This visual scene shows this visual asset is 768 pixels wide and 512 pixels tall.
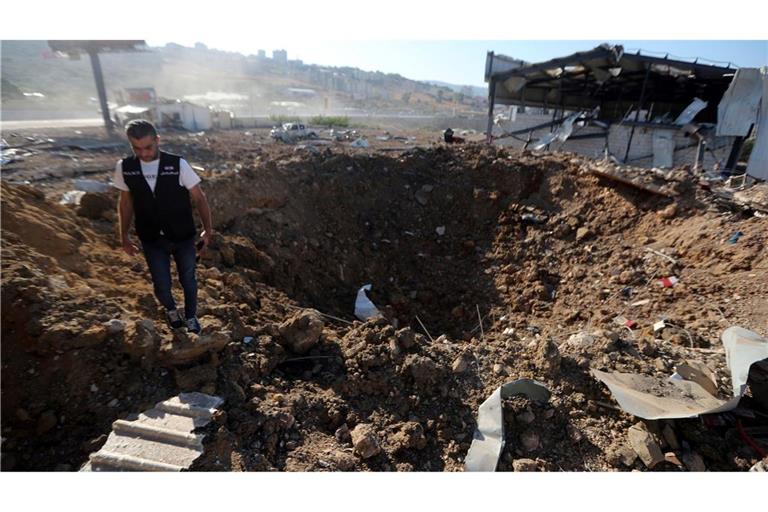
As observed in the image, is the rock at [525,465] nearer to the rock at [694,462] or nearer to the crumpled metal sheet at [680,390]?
the crumpled metal sheet at [680,390]

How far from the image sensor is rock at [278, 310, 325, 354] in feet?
9.93

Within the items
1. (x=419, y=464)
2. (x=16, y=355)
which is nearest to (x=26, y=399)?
(x=16, y=355)

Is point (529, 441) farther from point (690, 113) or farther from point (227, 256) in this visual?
point (690, 113)

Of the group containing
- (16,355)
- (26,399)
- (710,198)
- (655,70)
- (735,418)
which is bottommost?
(735,418)

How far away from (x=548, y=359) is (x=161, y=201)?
2.93 m

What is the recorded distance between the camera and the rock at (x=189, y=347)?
2484mm

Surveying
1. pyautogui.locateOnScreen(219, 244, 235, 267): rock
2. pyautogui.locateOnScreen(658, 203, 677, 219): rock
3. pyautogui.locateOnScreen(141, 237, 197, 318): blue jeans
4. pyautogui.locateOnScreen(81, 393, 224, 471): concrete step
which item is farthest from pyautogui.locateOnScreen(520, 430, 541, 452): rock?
pyautogui.locateOnScreen(658, 203, 677, 219): rock

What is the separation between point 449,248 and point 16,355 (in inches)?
220

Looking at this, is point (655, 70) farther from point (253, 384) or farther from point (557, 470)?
point (253, 384)

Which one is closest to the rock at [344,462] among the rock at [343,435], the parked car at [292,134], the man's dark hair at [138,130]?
the rock at [343,435]

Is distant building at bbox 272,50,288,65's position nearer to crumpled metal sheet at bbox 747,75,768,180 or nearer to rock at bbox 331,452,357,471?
crumpled metal sheet at bbox 747,75,768,180

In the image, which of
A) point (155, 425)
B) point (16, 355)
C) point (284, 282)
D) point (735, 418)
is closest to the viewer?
point (155, 425)

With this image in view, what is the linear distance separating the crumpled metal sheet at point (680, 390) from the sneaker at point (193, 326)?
2910 mm

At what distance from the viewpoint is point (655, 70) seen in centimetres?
1144
